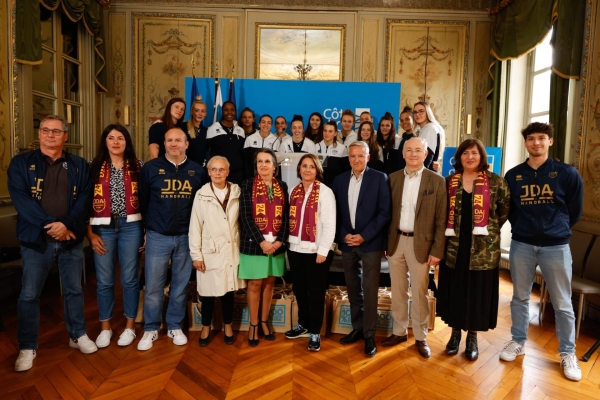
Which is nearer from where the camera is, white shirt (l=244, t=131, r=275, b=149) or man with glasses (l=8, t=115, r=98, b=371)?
man with glasses (l=8, t=115, r=98, b=371)

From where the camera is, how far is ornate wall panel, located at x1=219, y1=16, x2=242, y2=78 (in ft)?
22.1

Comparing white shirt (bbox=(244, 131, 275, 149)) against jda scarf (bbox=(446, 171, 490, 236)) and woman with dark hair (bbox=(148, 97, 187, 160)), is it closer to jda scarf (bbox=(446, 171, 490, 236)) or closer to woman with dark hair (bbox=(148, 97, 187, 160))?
woman with dark hair (bbox=(148, 97, 187, 160))

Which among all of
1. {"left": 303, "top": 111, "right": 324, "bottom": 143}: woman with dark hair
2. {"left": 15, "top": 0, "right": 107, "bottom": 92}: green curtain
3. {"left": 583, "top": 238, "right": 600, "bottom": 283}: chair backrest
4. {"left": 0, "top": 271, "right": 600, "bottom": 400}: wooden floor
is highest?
{"left": 15, "top": 0, "right": 107, "bottom": 92}: green curtain

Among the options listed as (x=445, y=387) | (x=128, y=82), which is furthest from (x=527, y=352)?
(x=128, y=82)

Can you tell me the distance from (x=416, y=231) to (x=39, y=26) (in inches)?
185

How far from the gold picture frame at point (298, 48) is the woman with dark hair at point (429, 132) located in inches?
115

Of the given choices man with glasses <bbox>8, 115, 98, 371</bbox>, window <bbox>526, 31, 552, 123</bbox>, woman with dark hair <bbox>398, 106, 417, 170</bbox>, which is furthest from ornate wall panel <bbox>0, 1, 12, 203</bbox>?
window <bbox>526, 31, 552, 123</bbox>

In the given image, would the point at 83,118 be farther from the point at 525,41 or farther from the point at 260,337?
the point at 525,41

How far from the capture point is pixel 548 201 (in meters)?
2.79

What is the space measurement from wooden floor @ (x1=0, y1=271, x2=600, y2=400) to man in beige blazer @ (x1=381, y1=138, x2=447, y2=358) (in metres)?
0.34

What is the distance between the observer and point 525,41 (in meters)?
5.56

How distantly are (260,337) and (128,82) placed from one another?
17.1 ft

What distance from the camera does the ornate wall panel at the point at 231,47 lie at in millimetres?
6723

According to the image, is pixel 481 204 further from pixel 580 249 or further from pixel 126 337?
pixel 126 337
